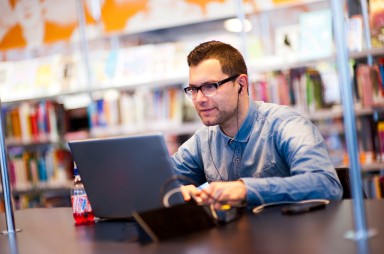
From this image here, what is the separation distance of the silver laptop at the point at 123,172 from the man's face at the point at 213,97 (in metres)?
0.53

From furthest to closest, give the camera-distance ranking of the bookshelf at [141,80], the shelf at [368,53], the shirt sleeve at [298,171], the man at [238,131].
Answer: the bookshelf at [141,80]
the shelf at [368,53]
the man at [238,131]
the shirt sleeve at [298,171]

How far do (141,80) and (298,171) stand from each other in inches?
125

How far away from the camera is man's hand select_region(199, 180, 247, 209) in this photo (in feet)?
5.77

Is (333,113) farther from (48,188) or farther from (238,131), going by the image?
(48,188)

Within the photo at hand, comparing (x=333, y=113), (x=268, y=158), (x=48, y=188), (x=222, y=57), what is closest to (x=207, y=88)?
(x=222, y=57)

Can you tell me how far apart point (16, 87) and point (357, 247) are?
489 cm

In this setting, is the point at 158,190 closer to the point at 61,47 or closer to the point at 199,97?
the point at 199,97

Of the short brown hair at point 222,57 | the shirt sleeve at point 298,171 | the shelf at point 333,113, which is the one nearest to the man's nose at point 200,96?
the short brown hair at point 222,57

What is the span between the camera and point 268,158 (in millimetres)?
2289

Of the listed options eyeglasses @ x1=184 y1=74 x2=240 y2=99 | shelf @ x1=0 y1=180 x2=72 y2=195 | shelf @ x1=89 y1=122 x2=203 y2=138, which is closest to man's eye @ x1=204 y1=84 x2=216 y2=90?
eyeglasses @ x1=184 y1=74 x2=240 y2=99

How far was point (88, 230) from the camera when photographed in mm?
1929

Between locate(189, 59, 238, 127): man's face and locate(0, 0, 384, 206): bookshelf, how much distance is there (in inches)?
82.8

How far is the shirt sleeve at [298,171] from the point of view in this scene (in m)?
1.87

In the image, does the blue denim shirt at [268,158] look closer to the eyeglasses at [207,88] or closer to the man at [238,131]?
the man at [238,131]
